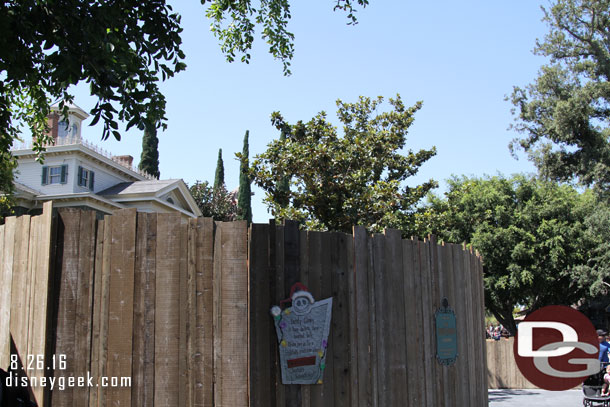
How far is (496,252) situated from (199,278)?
28.1 m

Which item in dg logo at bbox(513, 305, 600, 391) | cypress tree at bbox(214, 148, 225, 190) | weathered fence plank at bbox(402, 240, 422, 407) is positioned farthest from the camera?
cypress tree at bbox(214, 148, 225, 190)

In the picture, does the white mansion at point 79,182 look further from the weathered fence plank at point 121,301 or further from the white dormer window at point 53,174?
the weathered fence plank at point 121,301

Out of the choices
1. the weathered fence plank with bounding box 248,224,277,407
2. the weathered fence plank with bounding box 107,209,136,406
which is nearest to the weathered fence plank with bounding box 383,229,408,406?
the weathered fence plank with bounding box 248,224,277,407

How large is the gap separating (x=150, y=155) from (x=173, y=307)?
45.0 m

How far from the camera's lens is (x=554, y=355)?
19.1 meters

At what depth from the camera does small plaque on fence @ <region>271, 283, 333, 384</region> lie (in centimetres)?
512

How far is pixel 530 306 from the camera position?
34031mm

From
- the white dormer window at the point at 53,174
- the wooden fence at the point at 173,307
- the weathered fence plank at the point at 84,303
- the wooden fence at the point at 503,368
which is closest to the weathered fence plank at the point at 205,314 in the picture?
the wooden fence at the point at 173,307

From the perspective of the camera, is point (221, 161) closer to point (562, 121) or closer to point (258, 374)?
point (562, 121)

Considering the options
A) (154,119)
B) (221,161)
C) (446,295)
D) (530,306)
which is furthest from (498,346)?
(221,161)

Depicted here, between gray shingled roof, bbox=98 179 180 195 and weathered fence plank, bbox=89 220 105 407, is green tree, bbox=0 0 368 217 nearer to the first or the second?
weathered fence plank, bbox=89 220 105 407

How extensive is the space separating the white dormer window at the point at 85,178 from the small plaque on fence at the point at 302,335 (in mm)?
31774

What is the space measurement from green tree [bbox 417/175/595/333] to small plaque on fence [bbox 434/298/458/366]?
23.1 m

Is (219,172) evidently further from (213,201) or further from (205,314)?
(205,314)
